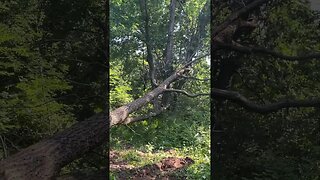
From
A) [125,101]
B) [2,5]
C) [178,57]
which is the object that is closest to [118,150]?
[125,101]

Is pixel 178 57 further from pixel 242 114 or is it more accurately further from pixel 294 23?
pixel 294 23

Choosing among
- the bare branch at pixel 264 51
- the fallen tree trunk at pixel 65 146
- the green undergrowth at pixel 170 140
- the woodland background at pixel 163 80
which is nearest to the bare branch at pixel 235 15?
the woodland background at pixel 163 80

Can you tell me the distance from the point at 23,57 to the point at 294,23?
2470 millimetres

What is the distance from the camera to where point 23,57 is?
4328 mm

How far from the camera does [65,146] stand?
4.20 meters

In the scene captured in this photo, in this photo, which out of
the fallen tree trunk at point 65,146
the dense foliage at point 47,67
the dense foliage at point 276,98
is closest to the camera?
the fallen tree trunk at point 65,146

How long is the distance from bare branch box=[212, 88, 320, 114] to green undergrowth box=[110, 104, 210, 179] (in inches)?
8.4

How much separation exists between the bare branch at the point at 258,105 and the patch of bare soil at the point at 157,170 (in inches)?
26.7

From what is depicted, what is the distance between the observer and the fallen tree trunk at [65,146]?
3942mm

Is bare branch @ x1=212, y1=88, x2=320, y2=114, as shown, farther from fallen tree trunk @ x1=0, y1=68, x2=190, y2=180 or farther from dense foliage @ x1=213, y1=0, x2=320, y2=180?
fallen tree trunk @ x1=0, y1=68, x2=190, y2=180

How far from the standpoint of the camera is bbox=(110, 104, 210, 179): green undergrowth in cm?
430

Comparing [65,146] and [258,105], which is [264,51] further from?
[65,146]

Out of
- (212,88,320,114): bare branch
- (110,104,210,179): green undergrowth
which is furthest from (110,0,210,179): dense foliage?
(212,88,320,114): bare branch

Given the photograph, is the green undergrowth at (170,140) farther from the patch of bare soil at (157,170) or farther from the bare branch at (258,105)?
the bare branch at (258,105)
